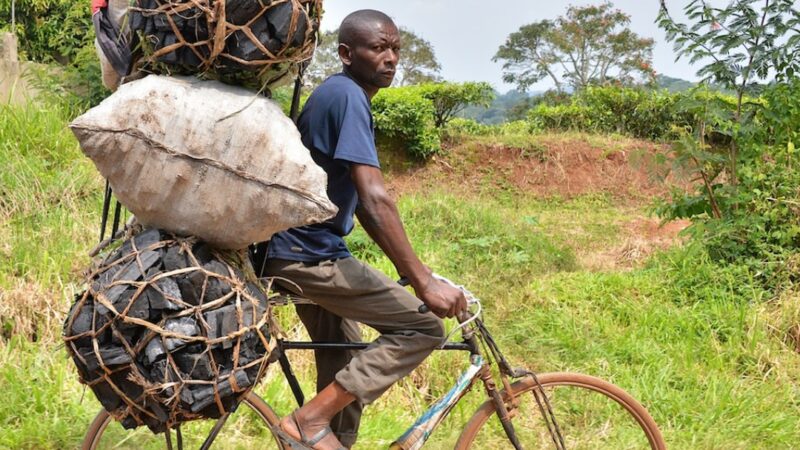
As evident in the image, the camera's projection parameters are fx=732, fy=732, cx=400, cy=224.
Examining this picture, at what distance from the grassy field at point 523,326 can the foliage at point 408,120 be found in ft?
16.3

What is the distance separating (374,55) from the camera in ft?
8.21

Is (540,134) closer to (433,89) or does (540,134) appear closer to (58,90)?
(433,89)

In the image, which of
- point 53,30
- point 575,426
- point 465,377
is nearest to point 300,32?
point 465,377

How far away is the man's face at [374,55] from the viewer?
2490mm

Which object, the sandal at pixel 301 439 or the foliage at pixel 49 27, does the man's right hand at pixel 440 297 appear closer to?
the sandal at pixel 301 439

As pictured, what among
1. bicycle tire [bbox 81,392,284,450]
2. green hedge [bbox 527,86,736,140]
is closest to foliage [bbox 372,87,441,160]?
green hedge [bbox 527,86,736,140]

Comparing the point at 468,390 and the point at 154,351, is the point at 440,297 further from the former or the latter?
the point at 154,351

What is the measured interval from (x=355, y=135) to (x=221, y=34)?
1.68 ft

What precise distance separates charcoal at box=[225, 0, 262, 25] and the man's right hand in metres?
1.01

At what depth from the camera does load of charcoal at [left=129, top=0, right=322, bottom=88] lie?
2035 mm

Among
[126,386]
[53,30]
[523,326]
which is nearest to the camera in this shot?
[126,386]

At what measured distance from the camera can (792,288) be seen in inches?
202

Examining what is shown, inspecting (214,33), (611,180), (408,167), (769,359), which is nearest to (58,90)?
(408,167)

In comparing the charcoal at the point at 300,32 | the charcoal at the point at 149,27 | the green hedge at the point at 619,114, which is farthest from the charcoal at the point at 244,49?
the green hedge at the point at 619,114
